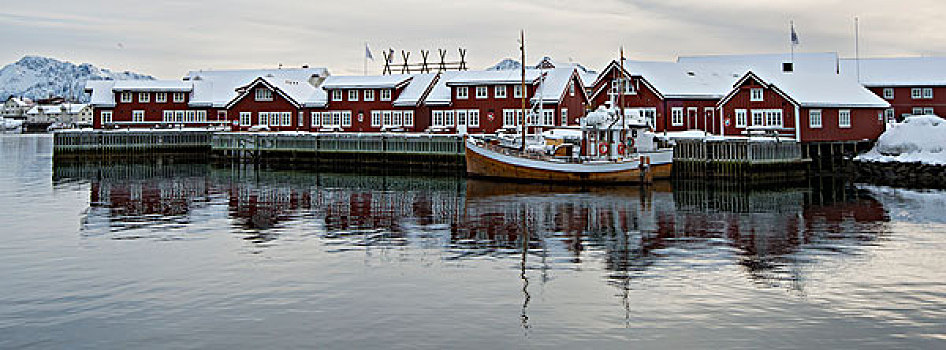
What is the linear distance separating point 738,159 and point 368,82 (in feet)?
132

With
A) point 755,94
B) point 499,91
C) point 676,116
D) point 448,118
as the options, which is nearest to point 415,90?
point 448,118

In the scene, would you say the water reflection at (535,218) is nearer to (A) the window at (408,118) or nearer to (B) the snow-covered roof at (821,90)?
(B) the snow-covered roof at (821,90)

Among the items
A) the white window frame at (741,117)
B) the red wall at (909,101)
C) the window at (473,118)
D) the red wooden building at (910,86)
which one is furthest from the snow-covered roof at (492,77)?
the red wall at (909,101)

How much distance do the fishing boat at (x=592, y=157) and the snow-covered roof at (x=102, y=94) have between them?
168ft

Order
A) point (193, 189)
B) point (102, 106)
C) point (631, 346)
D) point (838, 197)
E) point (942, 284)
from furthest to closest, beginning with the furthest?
1. point (102, 106)
2. point (193, 189)
3. point (838, 197)
4. point (942, 284)
5. point (631, 346)

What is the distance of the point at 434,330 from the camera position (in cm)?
1555

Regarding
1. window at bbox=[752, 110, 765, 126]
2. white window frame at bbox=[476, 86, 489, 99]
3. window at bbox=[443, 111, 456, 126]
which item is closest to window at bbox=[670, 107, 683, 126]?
window at bbox=[752, 110, 765, 126]

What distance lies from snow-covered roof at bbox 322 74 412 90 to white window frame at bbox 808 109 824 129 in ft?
121

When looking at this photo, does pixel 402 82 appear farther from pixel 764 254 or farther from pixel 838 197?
pixel 764 254

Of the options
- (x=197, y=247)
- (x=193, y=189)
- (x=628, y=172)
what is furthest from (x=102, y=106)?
(x=197, y=247)

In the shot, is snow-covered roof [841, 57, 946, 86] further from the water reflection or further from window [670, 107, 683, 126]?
the water reflection

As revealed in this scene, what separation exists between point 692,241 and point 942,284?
313 inches

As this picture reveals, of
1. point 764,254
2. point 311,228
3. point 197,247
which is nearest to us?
point 764,254

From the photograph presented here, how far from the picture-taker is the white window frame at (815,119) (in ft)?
179
